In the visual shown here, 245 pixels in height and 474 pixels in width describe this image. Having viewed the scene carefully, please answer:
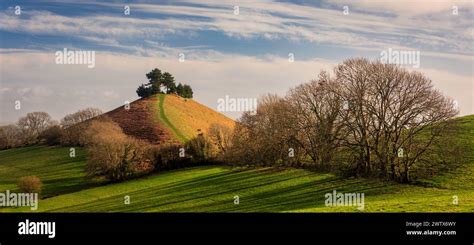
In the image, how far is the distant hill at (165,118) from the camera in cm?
8919

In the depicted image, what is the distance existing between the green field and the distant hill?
2343 centimetres

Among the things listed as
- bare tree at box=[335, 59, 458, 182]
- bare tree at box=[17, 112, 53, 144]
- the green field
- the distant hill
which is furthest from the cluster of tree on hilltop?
bare tree at box=[335, 59, 458, 182]

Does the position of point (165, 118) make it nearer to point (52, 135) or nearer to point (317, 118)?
point (52, 135)

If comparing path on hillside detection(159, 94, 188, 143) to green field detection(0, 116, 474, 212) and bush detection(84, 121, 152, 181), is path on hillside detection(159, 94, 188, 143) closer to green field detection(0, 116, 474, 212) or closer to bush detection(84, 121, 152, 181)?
bush detection(84, 121, 152, 181)

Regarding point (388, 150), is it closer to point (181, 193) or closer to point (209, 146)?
point (181, 193)

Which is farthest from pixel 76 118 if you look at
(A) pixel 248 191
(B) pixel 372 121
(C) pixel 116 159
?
(B) pixel 372 121

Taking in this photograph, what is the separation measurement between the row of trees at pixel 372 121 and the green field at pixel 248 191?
2.52 metres

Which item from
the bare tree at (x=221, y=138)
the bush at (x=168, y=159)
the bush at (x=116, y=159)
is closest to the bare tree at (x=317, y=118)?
the bare tree at (x=221, y=138)

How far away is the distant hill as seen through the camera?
89188mm

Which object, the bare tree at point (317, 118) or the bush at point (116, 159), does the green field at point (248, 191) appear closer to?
the bush at point (116, 159)

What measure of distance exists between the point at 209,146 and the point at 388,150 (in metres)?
29.7

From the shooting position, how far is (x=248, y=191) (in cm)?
4247
